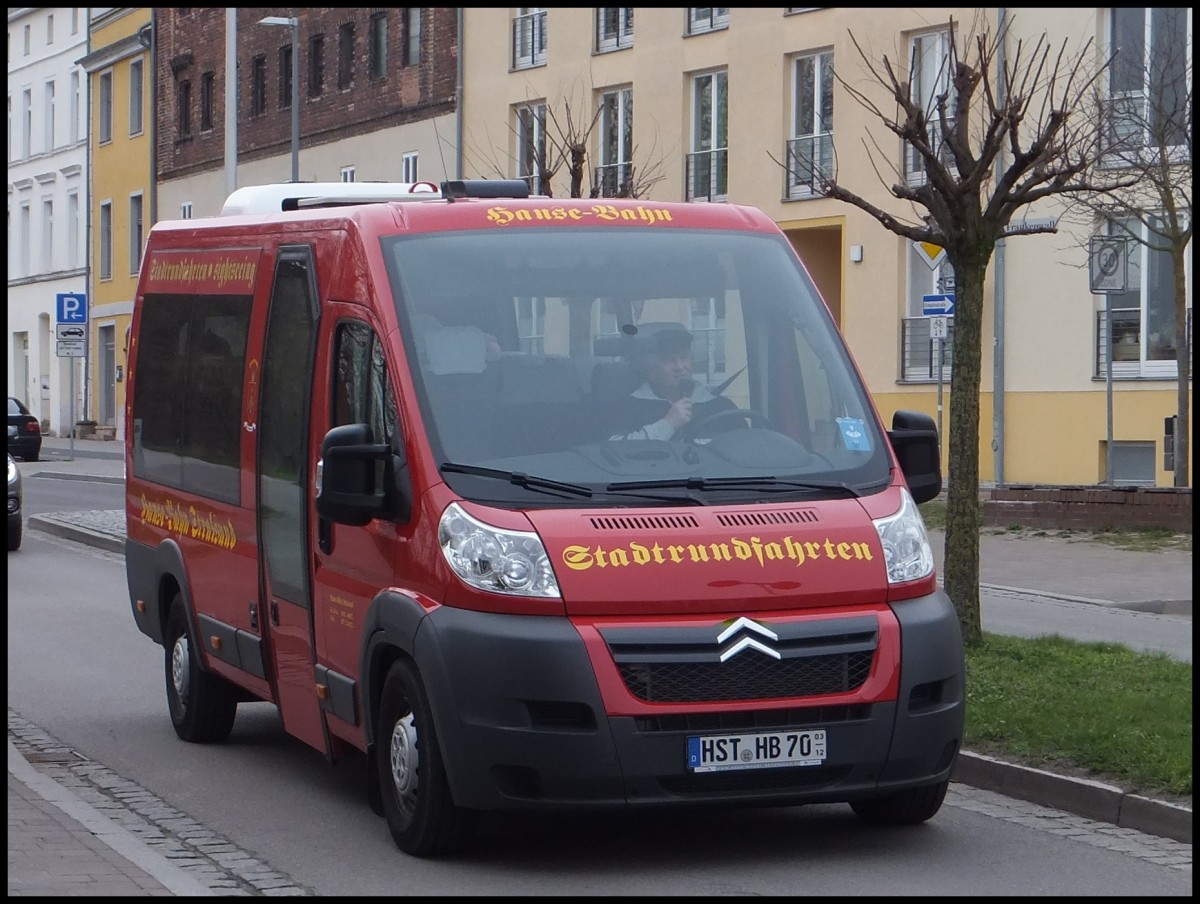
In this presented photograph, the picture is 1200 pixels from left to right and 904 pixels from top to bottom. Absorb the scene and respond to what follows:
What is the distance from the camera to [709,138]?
37.0m

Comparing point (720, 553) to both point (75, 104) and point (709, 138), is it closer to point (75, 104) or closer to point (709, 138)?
point (709, 138)

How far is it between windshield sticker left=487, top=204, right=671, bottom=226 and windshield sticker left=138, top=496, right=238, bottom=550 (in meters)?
2.13

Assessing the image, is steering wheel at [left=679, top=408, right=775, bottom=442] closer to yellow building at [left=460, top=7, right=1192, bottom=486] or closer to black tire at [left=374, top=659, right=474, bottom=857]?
black tire at [left=374, top=659, right=474, bottom=857]

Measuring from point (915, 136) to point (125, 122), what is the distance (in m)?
55.3

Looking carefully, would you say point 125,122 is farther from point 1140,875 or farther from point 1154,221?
point 1140,875

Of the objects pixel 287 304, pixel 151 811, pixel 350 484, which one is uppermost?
pixel 287 304

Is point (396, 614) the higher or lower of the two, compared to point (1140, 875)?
higher

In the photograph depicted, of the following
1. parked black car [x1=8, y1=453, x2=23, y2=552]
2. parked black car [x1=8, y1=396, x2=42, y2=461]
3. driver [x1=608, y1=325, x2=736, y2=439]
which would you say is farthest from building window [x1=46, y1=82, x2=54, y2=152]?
driver [x1=608, y1=325, x2=736, y2=439]

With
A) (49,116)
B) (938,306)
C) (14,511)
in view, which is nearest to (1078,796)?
(14,511)

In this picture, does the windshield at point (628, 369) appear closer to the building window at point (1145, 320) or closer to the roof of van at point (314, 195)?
the roof of van at point (314, 195)

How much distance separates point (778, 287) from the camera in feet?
26.3

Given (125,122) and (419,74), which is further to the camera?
(125,122)

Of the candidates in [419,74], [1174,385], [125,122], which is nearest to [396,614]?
[1174,385]

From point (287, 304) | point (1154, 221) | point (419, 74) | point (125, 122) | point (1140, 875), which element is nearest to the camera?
point (1140, 875)
